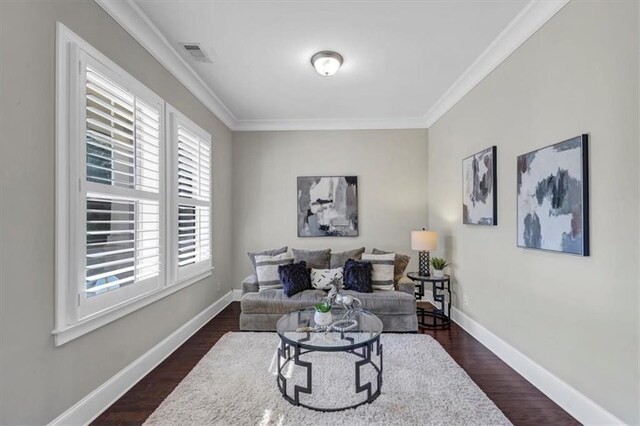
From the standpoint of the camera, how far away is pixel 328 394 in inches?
91.3

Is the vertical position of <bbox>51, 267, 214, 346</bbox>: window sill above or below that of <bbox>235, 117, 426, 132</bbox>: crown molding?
below

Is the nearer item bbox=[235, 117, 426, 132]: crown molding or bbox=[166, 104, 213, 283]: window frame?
bbox=[166, 104, 213, 283]: window frame

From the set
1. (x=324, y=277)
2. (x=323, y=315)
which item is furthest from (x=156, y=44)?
(x=324, y=277)

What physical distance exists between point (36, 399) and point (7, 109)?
61.0 inches

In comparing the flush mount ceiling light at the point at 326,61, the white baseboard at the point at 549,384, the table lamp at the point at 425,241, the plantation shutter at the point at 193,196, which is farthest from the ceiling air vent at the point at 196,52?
the white baseboard at the point at 549,384

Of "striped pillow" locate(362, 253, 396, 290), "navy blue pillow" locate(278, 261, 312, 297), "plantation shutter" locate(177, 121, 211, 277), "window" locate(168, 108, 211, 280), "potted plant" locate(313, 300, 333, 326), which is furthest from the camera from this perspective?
"striped pillow" locate(362, 253, 396, 290)

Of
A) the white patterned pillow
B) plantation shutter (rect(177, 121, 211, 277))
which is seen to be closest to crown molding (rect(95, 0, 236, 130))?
plantation shutter (rect(177, 121, 211, 277))

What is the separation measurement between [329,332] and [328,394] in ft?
1.43

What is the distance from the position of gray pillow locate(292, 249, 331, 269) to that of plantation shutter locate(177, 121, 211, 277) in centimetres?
120

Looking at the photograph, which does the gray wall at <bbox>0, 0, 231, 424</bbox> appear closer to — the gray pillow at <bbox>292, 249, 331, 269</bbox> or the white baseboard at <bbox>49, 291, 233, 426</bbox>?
the white baseboard at <bbox>49, 291, 233, 426</bbox>

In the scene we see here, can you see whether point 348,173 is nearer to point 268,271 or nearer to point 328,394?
point 268,271

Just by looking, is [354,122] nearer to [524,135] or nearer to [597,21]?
[524,135]

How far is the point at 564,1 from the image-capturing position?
212 cm

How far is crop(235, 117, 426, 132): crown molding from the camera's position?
4.98m
